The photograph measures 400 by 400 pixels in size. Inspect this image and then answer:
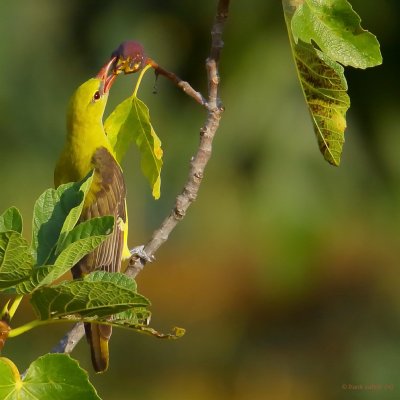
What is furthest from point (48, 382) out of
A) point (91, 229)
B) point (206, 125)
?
point (206, 125)

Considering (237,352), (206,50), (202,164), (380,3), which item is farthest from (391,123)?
(202,164)

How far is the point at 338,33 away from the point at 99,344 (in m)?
1.91

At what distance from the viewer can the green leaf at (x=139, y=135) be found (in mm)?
3113

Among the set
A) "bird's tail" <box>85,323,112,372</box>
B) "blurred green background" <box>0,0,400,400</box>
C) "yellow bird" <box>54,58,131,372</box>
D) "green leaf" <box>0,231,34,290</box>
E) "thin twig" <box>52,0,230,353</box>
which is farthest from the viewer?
"blurred green background" <box>0,0,400,400</box>

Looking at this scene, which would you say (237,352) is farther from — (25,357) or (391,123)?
(391,123)

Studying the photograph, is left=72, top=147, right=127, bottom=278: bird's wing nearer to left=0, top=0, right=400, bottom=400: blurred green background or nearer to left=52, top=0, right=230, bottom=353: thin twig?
left=52, top=0, right=230, bottom=353: thin twig

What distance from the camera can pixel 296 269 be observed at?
14.3 meters

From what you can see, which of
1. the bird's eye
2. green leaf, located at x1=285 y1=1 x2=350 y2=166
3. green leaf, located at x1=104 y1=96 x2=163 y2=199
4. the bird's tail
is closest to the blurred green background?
the bird's eye

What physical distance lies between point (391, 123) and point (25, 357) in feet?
18.4

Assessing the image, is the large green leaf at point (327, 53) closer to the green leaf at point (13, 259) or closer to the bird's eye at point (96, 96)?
the green leaf at point (13, 259)

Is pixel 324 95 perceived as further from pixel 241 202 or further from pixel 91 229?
pixel 241 202

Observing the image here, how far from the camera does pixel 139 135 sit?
3158 millimetres

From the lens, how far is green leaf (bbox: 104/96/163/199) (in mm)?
3113

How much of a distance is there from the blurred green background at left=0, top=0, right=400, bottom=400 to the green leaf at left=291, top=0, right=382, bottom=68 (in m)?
9.50
